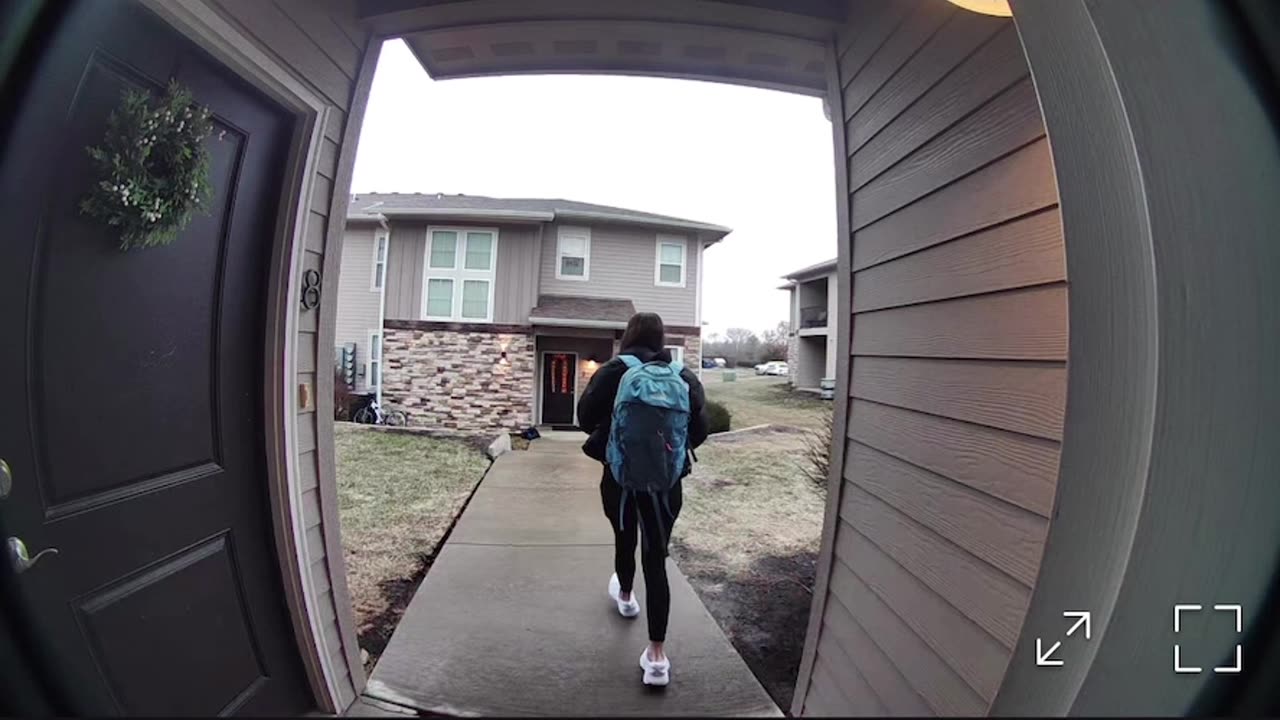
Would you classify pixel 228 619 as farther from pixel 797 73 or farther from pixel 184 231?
pixel 797 73

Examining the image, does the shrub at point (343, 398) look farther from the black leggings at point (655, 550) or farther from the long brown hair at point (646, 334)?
the black leggings at point (655, 550)

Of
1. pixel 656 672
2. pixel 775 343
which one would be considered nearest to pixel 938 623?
pixel 656 672

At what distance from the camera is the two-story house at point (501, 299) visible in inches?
327

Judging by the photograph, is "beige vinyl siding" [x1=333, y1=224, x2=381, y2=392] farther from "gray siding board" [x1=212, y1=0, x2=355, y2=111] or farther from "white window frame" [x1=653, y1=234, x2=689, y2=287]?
"gray siding board" [x1=212, y1=0, x2=355, y2=111]

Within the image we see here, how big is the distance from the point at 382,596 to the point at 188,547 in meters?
1.51

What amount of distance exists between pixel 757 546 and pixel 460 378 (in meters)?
6.67

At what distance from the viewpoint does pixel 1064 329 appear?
35.0 inches

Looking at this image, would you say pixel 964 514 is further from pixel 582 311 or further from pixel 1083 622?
pixel 582 311

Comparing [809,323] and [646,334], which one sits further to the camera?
[809,323]

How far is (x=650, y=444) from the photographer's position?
1.69 m

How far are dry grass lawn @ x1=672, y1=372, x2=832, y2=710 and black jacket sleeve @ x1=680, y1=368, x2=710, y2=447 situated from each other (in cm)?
109

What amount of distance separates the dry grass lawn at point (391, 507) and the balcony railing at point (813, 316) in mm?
10954

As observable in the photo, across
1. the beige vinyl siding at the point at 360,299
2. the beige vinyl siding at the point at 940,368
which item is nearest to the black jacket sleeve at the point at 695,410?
the beige vinyl siding at the point at 940,368

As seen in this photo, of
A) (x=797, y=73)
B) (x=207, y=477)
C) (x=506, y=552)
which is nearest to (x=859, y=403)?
(x=797, y=73)
